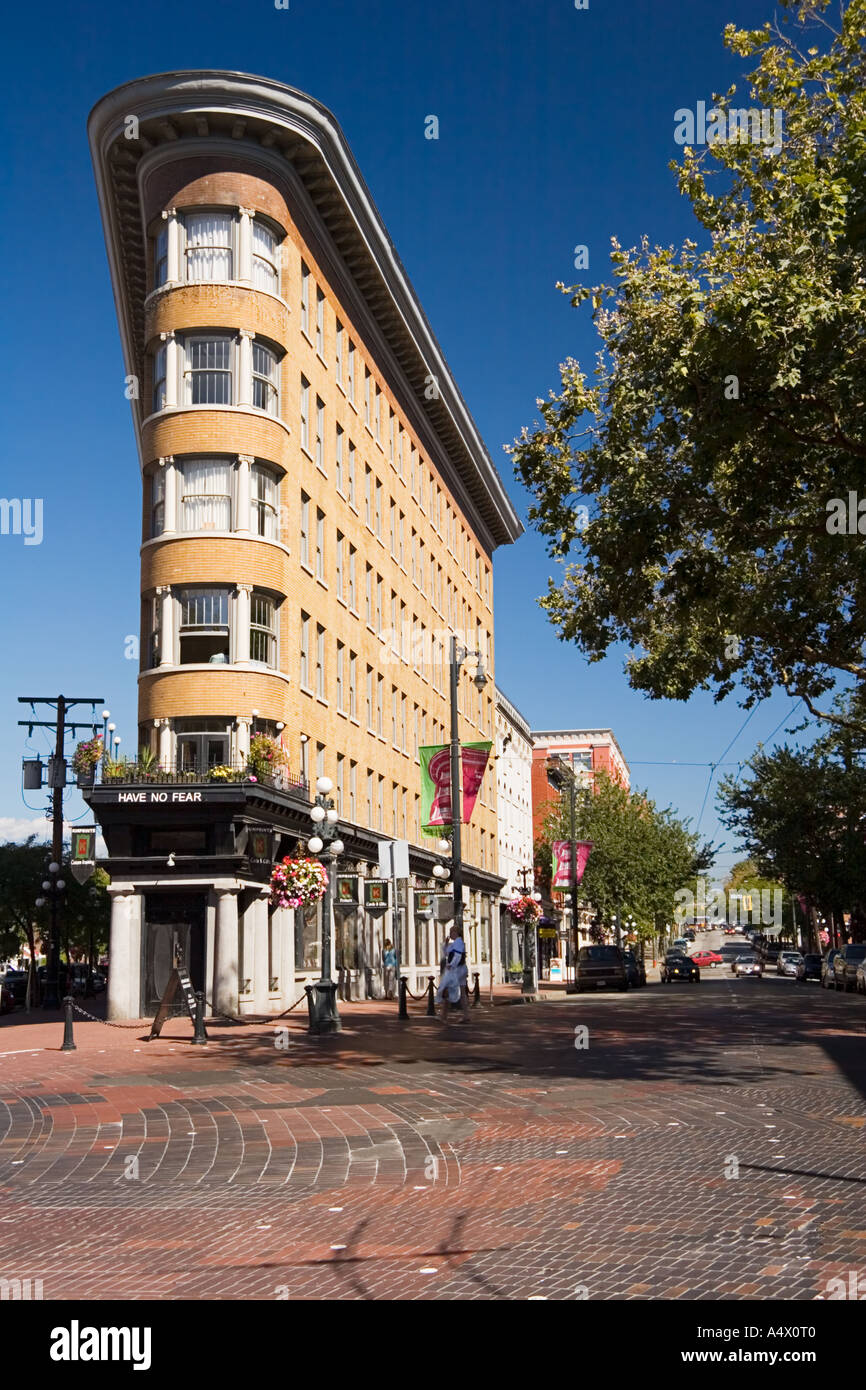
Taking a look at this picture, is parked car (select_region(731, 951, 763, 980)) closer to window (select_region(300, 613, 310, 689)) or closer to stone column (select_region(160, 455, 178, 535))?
window (select_region(300, 613, 310, 689))

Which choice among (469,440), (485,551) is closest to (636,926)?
(485,551)

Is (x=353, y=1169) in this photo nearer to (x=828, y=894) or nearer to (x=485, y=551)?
(x=828, y=894)

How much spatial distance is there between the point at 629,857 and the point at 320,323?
140ft

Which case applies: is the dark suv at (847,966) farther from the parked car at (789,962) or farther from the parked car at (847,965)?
the parked car at (789,962)

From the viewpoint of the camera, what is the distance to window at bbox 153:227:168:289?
35.3 metres

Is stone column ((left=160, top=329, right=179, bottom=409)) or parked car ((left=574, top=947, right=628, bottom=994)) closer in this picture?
stone column ((left=160, top=329, right=179, bottom=409))

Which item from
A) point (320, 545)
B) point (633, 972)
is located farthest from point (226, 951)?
point (633, 972)

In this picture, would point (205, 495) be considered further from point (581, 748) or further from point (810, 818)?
point (581, 748)

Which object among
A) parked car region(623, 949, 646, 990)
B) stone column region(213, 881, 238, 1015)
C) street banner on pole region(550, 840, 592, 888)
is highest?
street banner on pole region(550, 840, 592, 888)

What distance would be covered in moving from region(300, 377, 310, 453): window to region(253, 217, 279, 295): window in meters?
2.91

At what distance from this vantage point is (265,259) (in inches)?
1422

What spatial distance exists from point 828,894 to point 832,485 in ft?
153

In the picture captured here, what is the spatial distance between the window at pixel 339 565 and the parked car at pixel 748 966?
139 feet

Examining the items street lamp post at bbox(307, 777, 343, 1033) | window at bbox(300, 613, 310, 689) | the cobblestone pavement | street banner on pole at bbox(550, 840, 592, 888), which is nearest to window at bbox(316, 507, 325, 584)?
window at bbox(300, 613, 310, 689)
